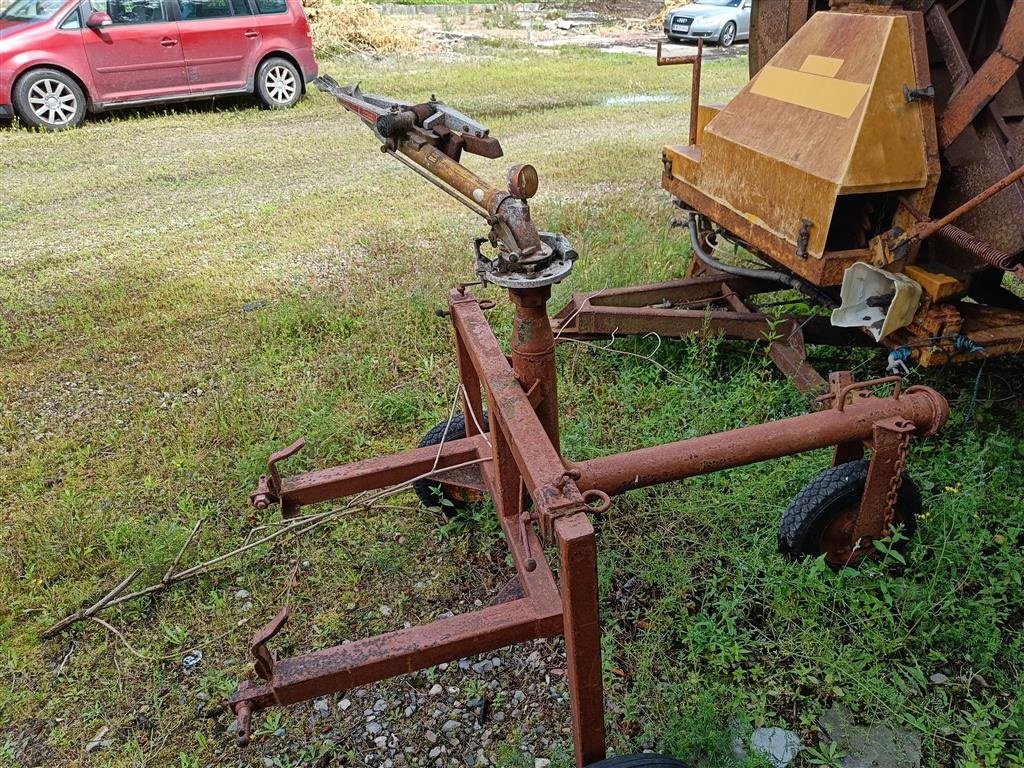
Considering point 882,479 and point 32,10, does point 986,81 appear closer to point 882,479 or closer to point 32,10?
point 882,479

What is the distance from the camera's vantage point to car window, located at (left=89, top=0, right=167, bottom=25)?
8.70 m

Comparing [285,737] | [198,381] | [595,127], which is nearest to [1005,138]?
[285,737]

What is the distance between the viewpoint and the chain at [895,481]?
2.21 m

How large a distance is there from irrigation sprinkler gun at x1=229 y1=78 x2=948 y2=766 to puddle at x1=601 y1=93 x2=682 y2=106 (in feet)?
28.1

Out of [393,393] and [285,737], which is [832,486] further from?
[393,393]

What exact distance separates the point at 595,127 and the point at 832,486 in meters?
7.23

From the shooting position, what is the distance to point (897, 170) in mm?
2725

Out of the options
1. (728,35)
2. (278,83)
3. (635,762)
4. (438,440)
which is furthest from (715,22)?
(635,762)

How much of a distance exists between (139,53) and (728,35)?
424 inches

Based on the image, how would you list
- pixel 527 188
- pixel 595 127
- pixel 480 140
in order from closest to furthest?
pixel 527 188 < pixel 480 140 < pixel 595 127

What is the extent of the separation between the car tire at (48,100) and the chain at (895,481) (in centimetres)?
946

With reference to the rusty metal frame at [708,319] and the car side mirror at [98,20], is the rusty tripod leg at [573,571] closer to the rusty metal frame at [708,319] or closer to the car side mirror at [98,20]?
the rusty metal frame at [708,319]

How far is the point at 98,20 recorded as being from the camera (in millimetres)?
8570

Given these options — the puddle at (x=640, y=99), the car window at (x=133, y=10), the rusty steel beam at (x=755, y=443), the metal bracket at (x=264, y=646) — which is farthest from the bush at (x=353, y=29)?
the metal bracket at (x=264, y=646)
